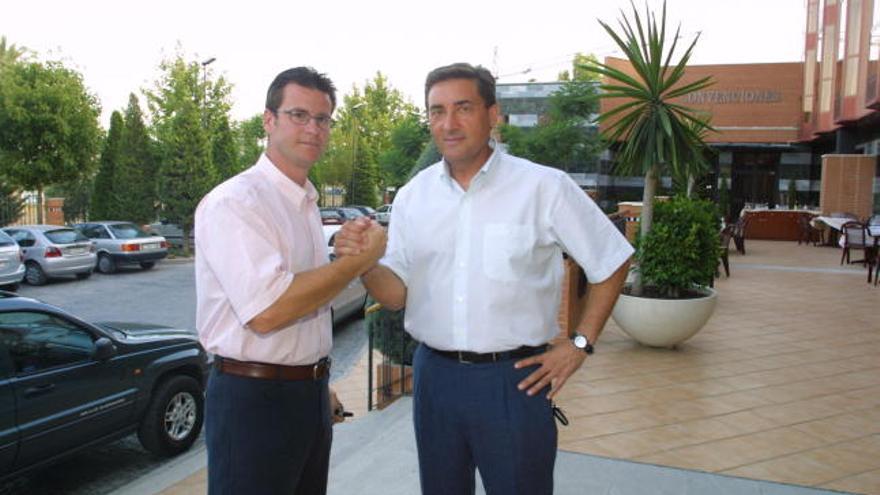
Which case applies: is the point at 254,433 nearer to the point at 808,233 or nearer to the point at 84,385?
the point at 84,385

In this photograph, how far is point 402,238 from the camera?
82.8 inches

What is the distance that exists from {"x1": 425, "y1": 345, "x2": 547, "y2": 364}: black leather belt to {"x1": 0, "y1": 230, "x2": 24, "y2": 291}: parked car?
12.5 meters

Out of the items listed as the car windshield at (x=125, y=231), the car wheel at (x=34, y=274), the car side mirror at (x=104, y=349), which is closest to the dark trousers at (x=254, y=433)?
the car side mirror at (x=104, y=349)

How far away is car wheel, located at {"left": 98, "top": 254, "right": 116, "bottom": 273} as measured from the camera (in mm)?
14883

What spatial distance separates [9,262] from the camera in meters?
11.8

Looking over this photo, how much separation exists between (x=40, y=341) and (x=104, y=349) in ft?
1.26

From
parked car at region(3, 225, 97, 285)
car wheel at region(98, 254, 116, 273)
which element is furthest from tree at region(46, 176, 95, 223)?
parked car at region(3, 225, 97, 285)

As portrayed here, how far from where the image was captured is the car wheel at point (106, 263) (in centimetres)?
1488

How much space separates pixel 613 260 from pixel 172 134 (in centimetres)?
1940

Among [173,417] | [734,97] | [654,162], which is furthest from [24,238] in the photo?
[734,97]

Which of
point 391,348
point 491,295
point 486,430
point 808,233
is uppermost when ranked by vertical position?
point 491,295

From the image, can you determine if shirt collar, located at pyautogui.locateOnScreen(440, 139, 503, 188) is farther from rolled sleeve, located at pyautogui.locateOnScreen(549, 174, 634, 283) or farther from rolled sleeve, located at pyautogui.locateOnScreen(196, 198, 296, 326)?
rolled sleeve, located at pyautogui.locateOnScreen(196, 198, 296, 326)

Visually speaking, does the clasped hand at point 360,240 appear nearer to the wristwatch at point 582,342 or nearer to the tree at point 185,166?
the wristwatch at point 582,342

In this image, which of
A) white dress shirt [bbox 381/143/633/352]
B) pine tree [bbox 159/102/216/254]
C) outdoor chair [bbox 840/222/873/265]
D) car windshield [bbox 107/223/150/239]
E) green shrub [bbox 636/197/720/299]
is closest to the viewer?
white dress shirt [bbox 381/143/633/352]
